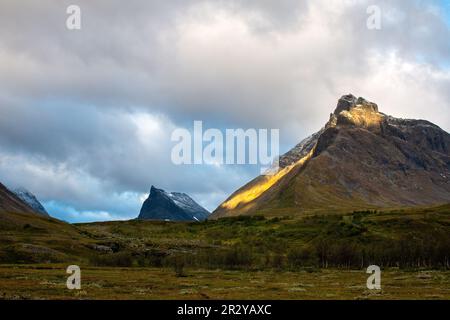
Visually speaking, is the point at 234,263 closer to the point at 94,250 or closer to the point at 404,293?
the point at 94,250

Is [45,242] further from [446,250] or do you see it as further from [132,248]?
[446,250]

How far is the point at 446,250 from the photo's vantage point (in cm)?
15738
